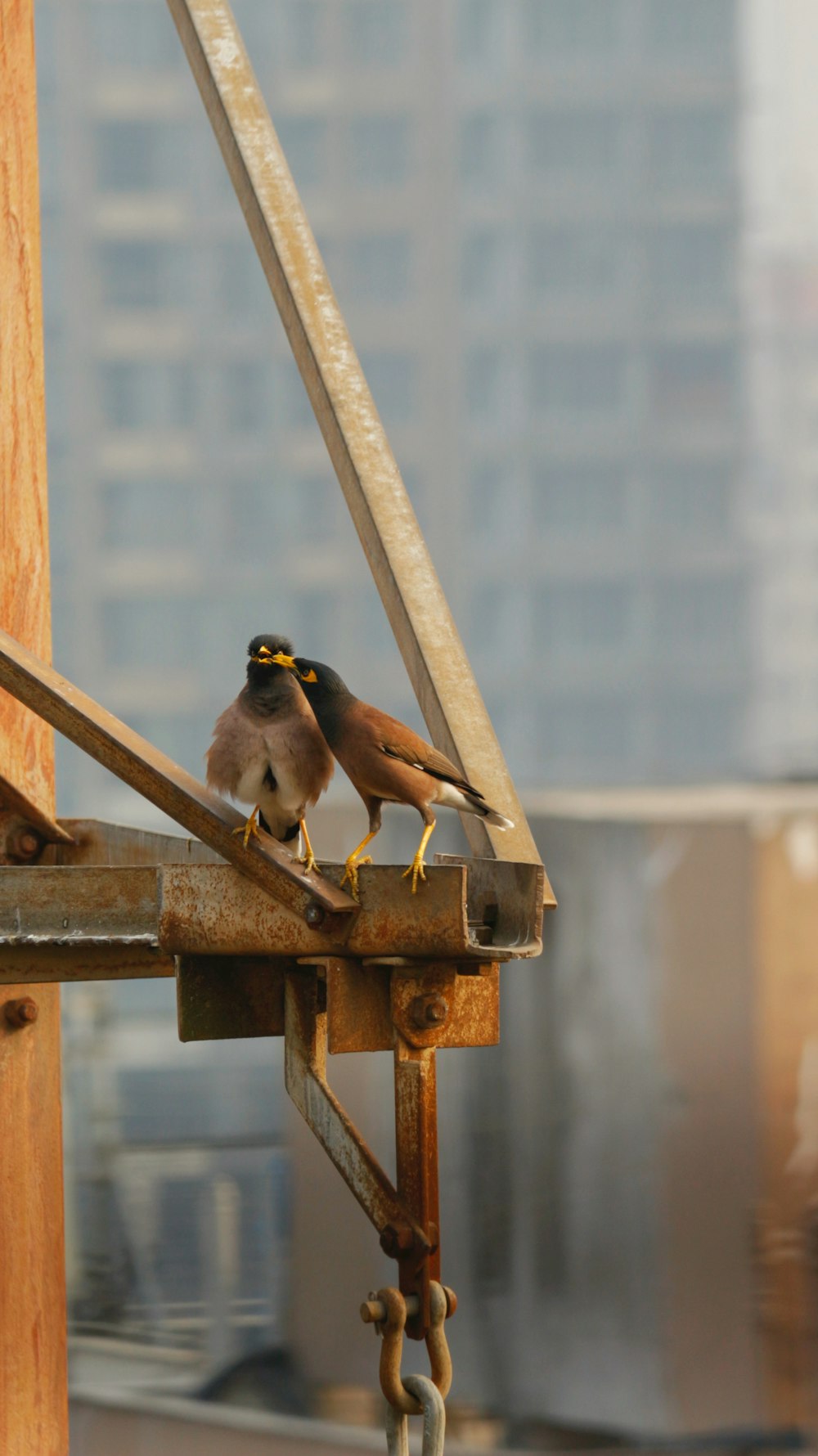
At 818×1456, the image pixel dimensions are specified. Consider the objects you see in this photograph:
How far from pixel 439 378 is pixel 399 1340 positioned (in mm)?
31174

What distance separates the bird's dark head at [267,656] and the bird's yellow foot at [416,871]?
511 millimetres

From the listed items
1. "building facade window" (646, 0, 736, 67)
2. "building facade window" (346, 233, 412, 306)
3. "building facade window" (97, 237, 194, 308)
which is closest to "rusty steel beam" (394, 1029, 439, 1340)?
"building facade window" (346, 233, 412, 306)

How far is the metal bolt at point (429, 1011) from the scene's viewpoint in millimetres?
1951

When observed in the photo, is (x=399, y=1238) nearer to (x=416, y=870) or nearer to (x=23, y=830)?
(x=416, y=870)

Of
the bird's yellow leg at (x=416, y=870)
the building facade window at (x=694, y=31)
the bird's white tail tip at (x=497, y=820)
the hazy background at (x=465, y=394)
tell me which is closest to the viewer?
the bird's yellow leg at (x=416, y=870)

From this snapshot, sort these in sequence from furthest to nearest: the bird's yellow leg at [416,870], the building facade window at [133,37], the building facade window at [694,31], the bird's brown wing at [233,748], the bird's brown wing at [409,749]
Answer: the building facade window at [694,31]
the building facade window at [133,37]
the bird's brown wing at [233,748]
the bird's brown wing at [409,749]
the bird's yellow leg at [416,870]

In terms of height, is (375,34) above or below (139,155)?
above

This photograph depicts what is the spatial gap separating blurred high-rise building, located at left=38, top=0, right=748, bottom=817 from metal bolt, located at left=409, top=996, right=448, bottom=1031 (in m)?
28.5

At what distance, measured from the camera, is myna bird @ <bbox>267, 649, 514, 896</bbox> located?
207 centimetres

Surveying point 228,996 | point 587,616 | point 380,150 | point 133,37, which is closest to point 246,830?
point 228,996

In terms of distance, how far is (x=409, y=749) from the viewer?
2.07 meters

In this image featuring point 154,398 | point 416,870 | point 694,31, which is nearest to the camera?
point 416,870

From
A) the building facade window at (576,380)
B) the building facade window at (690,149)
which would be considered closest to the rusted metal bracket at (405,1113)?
the building facade window at (576,380)

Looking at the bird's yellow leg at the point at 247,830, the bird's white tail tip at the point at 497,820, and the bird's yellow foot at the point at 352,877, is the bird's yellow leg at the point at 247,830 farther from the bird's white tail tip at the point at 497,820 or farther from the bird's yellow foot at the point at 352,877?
the bird's white tail tip at the point at 497,820
